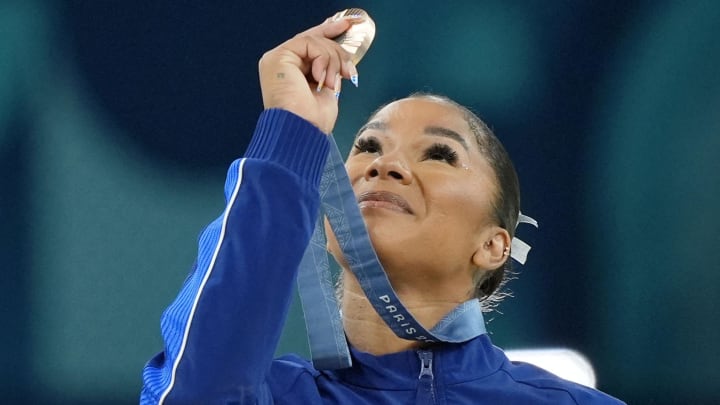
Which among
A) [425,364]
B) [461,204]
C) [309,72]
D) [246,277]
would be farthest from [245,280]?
[461,204]

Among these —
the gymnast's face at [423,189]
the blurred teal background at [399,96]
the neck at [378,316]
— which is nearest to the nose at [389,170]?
the gymnast's face at [423,189]

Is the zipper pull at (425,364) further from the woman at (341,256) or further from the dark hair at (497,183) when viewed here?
the dark hair at (497,183)

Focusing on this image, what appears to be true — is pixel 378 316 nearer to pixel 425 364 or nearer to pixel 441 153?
pixel 425 364

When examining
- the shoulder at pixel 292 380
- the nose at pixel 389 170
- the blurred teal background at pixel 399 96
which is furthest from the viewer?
the blurred teal background at pixel 399 96

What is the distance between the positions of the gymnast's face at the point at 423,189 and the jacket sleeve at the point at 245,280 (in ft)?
1.54

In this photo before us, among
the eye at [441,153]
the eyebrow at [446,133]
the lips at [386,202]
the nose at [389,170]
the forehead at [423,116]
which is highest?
the forehead at [423,116]

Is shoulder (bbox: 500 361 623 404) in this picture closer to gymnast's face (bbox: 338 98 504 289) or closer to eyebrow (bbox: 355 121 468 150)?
gymnast's face (bbox: 338 98 504 289)

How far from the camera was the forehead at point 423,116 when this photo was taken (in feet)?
7.58

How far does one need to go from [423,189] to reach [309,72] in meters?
0.50

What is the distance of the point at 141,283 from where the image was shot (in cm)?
316

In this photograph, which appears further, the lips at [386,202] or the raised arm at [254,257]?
the lips at [386,202]

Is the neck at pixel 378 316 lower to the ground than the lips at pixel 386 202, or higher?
lower

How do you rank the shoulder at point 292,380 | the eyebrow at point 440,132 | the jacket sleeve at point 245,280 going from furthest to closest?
the eyebrow at point 440,132 < the shoulder at point 292,380 < the jacket sleeve at point 245,280

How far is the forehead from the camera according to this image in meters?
2.31
